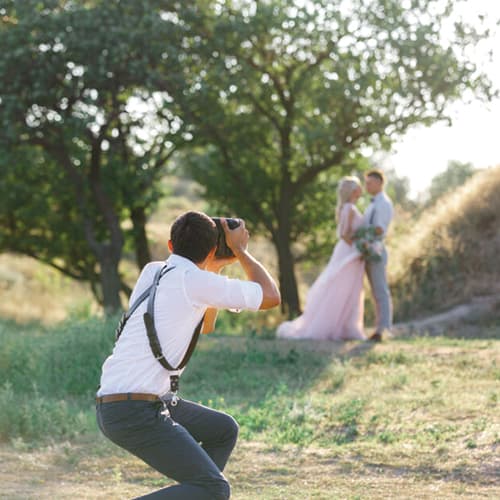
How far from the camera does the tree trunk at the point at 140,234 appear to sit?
19.4 m

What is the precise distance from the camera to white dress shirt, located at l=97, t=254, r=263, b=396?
4117 mm

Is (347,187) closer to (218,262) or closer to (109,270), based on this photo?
(109,270)

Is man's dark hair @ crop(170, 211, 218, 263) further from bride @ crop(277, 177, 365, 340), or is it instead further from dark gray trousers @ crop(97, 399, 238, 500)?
bride @ crop(277, 177, 365, 340)

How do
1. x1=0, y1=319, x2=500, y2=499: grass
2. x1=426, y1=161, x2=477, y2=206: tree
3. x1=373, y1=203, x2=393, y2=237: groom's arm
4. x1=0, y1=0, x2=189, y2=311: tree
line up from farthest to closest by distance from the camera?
x1=426, y1=161, x2=477, y2=206: tree
x1=0, y1=0, x2=189, y2=311: tree
x1=373, y1=203, x2=393, y2=237: groom's arm
x1=0, y1=319, x2=500, y2=499: grass

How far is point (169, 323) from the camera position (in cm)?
413

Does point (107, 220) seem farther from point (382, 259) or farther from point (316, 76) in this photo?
point (382, 259)

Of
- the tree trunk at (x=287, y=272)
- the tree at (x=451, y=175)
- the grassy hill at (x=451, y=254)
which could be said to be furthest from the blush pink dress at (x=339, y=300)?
the tree at (x=451, y=175)

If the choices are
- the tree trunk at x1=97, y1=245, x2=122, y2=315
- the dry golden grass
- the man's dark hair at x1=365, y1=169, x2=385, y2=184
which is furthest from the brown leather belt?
the dry golden grass

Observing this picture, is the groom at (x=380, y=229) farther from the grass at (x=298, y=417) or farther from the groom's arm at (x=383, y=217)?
the grass at (x=298, y=417)

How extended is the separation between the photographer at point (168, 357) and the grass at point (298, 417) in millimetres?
2001

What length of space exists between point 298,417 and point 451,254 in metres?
9.53

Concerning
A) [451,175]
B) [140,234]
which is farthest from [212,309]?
[451,175]

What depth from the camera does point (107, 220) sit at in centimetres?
1766

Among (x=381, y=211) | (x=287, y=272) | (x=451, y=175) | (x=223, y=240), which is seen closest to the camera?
(x=223, y=240)
